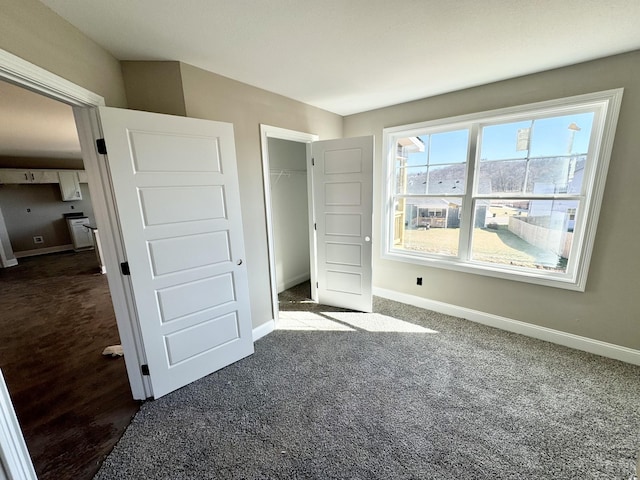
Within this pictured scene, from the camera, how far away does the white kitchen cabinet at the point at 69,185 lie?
663 cm

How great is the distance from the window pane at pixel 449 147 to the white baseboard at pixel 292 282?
2.61m

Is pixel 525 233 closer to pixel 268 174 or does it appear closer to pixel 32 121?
pixel 268 174

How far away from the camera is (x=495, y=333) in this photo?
2691 mm

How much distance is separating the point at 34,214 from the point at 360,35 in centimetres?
898

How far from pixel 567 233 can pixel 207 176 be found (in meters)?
3.24

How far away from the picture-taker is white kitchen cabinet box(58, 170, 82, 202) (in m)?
6.63

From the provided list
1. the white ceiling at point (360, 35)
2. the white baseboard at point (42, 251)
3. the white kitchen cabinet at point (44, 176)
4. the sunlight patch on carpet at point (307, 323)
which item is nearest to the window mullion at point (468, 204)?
the white ceiling at point (360, 35)

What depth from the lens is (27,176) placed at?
605 cm

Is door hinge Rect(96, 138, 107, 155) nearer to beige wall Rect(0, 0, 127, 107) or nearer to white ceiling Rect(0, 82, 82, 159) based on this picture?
beige wall Rect(0, 0, 127, 107)

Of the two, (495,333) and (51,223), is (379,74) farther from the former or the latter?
(51,223)

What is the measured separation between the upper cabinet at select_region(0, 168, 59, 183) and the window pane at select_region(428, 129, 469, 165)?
28.6 feet

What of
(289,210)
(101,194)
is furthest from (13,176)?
(101,194)

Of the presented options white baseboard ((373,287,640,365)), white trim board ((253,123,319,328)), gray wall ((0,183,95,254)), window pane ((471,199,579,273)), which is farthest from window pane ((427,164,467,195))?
gray wall ((0,183,95,254))

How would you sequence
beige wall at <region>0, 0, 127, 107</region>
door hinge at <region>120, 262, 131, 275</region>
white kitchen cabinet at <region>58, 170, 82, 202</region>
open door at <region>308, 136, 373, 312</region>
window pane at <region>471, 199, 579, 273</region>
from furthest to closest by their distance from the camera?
white kitchen cabinet at <region>58, 170, 82, 202</region> < open door at <region>308, 136, 373, 312</region> < window pane at <region>471, 199, 579, 273</region> < door hinge at <region>120, 262, 131, 275</region> < beige wall at <region>0, 0, 127, 107</region>
